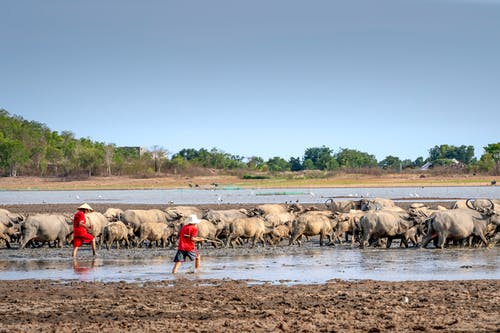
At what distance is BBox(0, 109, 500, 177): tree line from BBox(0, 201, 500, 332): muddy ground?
9059cm

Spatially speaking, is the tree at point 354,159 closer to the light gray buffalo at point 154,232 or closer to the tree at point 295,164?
the tree at point 295,164

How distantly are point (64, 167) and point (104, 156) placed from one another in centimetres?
561

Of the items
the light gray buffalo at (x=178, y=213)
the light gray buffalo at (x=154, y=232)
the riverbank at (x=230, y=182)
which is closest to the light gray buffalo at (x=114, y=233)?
the light gray buffalo at (x=154, y=232)

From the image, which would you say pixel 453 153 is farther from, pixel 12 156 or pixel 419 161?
pixel 12 156

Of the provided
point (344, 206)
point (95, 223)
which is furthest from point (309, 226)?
point (344, 206)

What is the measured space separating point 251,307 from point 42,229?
14.4 meters

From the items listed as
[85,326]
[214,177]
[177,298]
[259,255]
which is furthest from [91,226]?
[214,177]

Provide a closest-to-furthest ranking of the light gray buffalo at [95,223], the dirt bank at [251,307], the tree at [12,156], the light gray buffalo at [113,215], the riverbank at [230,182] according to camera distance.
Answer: the dirt bank at [251,307], the light gray buffalo at [95,223], the light gray buffalo at [113,215], the riverbank at [230,182], the tree at [12,156]

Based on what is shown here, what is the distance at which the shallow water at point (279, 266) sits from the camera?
17.8m

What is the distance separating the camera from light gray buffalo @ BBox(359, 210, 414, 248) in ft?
81.7

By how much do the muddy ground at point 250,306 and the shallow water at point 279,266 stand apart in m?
1.24

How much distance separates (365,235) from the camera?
81.9 ft

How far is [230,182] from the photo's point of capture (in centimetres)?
10400

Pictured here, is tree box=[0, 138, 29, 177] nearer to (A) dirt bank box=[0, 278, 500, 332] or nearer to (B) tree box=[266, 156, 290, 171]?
(B) tree box=[266, 156, 290, 171]
